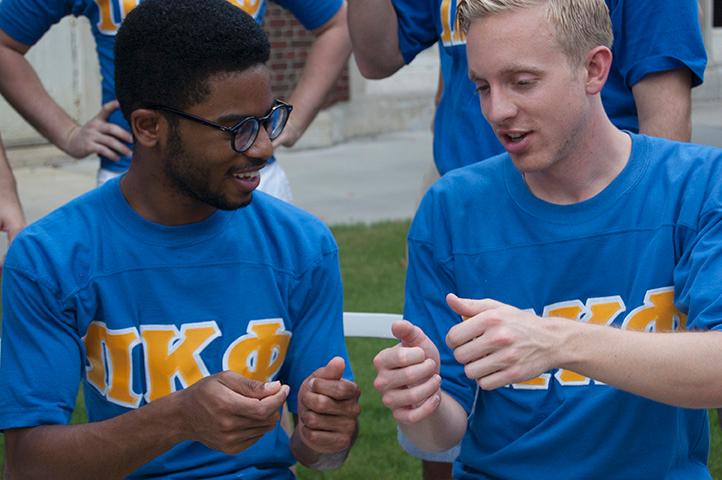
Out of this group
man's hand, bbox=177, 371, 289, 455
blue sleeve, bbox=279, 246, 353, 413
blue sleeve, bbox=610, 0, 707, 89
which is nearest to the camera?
man's hand, bbox=177, 371, 289, 455

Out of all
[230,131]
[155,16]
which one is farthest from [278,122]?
[155,16]

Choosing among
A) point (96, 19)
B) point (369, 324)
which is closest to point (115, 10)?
point (96, 19)

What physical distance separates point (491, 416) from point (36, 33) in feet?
8.08

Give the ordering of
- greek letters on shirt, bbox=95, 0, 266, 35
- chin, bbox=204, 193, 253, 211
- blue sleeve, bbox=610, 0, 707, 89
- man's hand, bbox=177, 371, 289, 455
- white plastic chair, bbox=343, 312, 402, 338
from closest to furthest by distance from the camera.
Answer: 1. man's hand, bbox=177, 371, 289, 455
2. chin, bbox=204, 193, 253, 211
3. blue sleeve, bbox=610, 0, 707, 89
4. white plastic chair, bbox=343, 312, 402, 338
5. greek letters on shirt, bbox=95, 0, 266, 35

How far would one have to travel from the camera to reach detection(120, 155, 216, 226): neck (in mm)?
2994

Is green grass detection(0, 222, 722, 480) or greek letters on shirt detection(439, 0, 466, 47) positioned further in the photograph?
green grass detection(0, 222, 722, 480)

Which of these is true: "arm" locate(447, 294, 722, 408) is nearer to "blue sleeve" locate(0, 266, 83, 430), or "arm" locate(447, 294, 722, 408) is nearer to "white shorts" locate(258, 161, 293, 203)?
"blue sleeve" locate(0, 266, 83, 430)

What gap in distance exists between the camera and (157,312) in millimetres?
2949

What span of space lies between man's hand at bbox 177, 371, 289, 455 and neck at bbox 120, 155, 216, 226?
51 centimetres

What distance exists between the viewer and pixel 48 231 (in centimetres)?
291

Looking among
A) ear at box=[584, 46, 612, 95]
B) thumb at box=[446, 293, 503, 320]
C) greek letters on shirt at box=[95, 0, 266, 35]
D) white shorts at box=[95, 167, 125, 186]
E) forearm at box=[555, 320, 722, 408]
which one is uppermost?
ear at box=[584, 46, 612, 95]

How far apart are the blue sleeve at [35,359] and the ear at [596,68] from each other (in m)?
1.26

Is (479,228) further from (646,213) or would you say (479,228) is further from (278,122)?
(278,122)

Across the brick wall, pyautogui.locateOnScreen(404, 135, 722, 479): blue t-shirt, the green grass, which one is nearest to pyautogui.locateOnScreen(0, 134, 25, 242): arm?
the green grass
